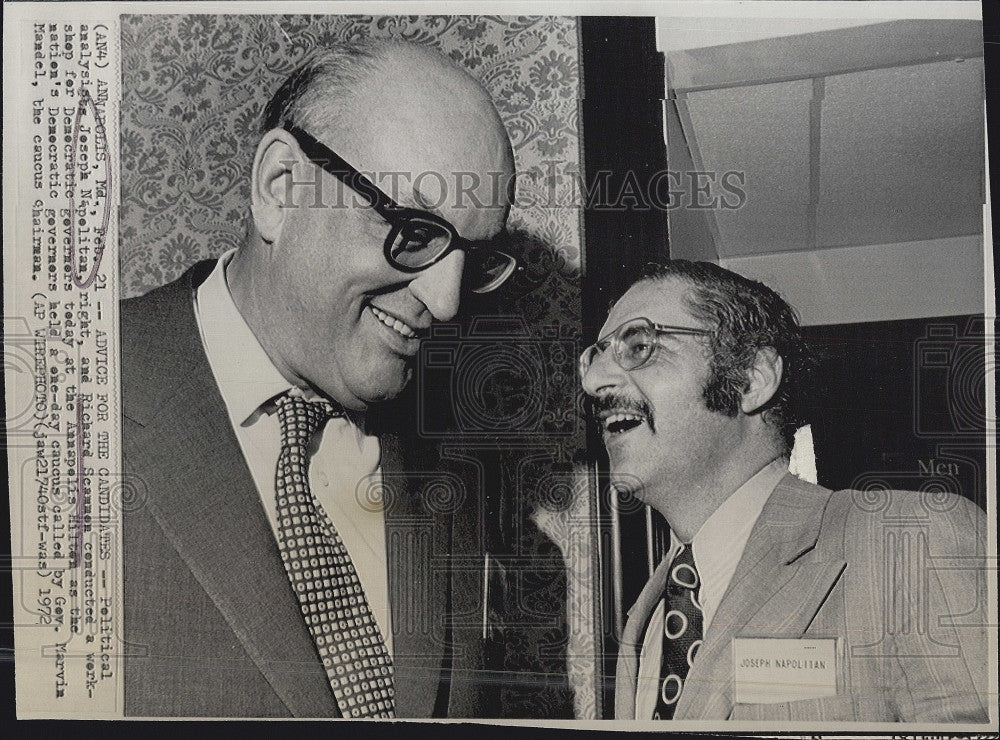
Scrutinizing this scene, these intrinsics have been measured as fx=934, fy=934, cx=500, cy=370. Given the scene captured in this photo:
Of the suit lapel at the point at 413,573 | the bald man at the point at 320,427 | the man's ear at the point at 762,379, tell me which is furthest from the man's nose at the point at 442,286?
the man's ear at the point at 762,379

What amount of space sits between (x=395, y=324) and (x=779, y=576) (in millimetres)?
902

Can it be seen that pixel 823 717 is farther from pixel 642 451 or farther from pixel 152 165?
pixel 152 165

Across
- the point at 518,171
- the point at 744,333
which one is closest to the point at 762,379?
the point at 744,333

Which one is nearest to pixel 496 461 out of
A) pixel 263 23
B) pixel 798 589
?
pixel 798 589

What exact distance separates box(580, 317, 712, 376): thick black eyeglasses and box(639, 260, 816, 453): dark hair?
0.05 metres

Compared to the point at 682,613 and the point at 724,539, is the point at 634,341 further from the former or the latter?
the point at 682,613

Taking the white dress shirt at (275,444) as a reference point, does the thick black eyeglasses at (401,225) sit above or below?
above

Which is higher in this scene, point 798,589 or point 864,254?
point 864,254

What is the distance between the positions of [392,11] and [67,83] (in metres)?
0.66

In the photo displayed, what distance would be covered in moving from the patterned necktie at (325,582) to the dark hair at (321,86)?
0.54m

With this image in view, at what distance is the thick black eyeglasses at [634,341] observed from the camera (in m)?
1.84

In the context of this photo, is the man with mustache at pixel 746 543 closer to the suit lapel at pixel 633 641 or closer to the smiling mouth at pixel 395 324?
the suit lapel at pixel 633 641

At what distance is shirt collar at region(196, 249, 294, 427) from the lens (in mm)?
1830

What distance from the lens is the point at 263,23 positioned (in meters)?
1.87
